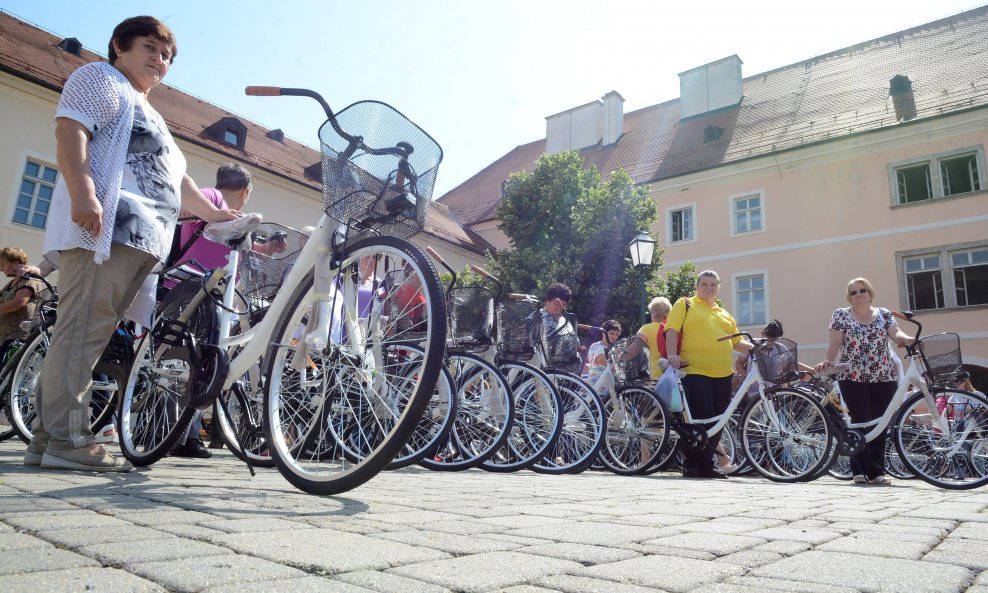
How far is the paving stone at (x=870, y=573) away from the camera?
136 centimetres

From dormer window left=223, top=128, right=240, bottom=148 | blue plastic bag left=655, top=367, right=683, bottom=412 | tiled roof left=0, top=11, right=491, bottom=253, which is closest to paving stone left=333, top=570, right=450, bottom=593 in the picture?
blue plastic bag left=655, top=367, right=683, bottom=412

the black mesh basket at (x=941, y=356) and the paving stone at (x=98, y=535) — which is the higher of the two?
the black mesh basket at (x=941, y=356)

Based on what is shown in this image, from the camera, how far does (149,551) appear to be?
1402mm

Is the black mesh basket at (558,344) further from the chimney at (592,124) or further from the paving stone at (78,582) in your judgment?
the chimney at (592,124)

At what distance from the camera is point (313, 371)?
2.88m

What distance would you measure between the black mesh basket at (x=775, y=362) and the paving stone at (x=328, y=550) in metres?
5.02

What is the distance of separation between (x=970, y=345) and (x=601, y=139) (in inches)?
687

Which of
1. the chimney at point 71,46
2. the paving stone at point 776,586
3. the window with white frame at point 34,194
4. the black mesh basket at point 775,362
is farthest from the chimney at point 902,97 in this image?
the chimney at point 71,46

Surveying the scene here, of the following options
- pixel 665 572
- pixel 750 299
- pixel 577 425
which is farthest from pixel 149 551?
pixel 750 299

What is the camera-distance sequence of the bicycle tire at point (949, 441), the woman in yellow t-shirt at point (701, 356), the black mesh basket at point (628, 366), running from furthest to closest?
the black mesh basket at point (628, 366) → the woman in yellow t-shirt at point (701, 356) → the bicycle tire at point (949, 441)

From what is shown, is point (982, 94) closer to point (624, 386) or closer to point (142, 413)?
point (624, 386)

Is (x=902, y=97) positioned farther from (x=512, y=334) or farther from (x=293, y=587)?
(x=293, y=587)

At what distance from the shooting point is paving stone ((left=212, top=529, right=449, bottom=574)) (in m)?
1.37

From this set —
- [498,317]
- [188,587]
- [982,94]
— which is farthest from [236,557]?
[982,94]
